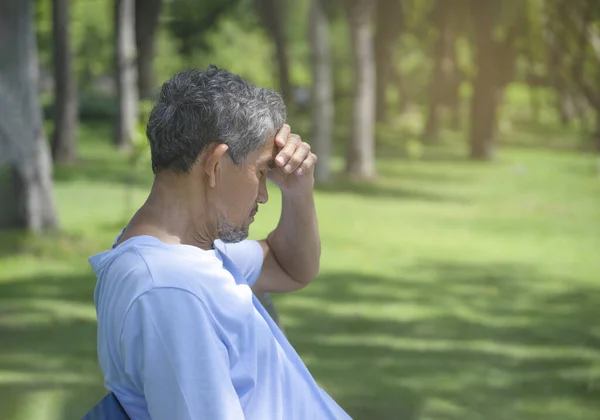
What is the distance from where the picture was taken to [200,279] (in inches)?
67.1

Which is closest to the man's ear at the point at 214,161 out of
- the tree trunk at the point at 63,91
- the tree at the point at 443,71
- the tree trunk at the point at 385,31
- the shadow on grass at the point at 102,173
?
the shadow on grass at the point at 102,173

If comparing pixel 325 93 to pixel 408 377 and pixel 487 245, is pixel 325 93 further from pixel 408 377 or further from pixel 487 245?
pixel 408 377

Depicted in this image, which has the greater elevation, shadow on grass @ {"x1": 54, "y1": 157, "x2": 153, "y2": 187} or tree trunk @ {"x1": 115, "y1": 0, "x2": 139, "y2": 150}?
tree trunk @ {"x1": 115, "y1": 0, "x2": 139, "y2": 150}

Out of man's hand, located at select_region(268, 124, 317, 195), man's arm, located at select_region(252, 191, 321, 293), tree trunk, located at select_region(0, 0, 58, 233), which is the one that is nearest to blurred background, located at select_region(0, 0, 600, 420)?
tree trunk, located at select_region(0, 0, 58, 233)

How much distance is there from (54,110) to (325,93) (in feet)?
12.4

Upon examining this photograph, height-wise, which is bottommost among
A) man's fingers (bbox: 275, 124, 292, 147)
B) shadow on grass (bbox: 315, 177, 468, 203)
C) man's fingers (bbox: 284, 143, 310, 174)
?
shadow on grass (bbox: 315, 177, 468, 203)

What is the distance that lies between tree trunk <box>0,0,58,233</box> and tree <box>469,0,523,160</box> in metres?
9.52

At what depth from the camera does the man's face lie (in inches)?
71.8

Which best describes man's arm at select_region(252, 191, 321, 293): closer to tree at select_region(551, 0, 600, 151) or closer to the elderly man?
the elderly man

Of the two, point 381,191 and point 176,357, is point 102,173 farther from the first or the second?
point 176,357

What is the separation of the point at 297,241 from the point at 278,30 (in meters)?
15.5

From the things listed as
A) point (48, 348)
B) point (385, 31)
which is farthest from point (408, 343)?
point (385, 31)

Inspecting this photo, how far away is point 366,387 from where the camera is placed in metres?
5.72

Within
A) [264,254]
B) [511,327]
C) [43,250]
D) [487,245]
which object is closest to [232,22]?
[487,245]
